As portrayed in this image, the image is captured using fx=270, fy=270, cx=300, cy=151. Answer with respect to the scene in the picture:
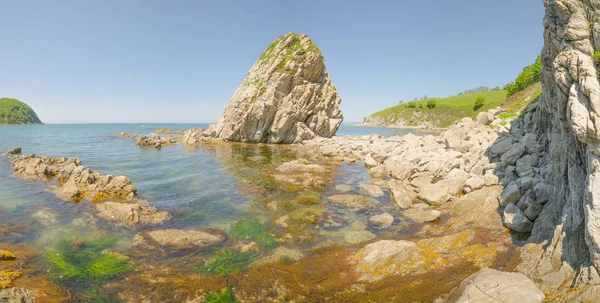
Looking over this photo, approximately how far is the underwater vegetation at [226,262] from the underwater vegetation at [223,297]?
111 cm

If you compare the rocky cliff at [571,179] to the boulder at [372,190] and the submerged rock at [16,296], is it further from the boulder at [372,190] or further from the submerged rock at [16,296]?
the submerged rock at [16,296]

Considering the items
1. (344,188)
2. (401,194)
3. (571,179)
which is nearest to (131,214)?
(344,188)

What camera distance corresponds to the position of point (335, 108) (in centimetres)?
6334

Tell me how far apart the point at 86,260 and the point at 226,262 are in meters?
5.67

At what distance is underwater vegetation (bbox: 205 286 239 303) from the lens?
28.1 ft

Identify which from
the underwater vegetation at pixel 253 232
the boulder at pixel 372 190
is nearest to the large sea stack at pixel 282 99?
the boulder at pixel 372 190

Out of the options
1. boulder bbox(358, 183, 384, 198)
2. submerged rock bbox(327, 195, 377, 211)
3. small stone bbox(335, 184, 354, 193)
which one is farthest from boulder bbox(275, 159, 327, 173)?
submerged rock bbox(327, 195, 377, 211)

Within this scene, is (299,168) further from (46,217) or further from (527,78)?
(527,78)

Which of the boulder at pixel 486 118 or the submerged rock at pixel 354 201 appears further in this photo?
the boulder at pixel 486 118

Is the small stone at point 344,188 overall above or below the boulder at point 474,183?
below

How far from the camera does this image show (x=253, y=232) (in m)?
13.9

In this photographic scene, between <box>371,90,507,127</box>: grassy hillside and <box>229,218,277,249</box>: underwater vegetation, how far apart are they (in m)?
144

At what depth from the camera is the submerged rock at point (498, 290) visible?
6.94 meters

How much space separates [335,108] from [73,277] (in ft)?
190
